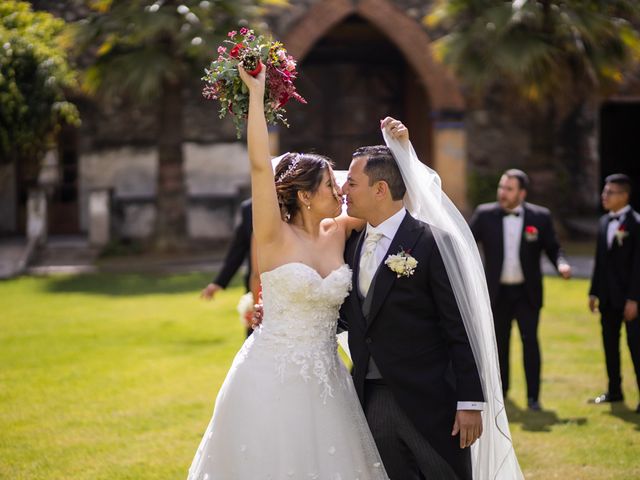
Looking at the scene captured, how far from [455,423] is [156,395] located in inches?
186

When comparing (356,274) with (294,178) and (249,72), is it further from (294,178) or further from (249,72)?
(249,72)

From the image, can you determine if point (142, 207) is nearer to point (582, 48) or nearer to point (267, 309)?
point (582, 48)

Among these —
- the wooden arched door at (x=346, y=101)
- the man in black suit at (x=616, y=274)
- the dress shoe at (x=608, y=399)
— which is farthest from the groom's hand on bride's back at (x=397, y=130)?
the wooden arched door at (x=346, y=101)

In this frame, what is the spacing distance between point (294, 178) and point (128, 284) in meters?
12.0

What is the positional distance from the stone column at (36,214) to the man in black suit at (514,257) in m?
13.5

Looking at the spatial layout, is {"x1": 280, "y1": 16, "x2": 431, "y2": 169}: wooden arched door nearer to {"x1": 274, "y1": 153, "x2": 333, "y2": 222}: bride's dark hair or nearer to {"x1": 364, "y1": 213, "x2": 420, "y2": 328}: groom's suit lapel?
{"x1": 274, "y1": 153, "x2": 333, "y2": 222}: bride's dark hair

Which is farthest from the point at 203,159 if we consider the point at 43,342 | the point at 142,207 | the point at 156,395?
the point at 156,395

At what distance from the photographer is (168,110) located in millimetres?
18938

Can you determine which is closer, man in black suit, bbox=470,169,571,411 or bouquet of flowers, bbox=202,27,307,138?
bouquet of flowers, bbox=202,27,307,138

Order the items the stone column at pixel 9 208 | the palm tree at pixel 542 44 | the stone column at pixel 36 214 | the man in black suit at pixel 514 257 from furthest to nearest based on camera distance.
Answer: the stone column at pixel 9 208 → the stone column at pixel 36 214 → the palm tree at pixel 542 44 → the man in black suit at pixel 514 257

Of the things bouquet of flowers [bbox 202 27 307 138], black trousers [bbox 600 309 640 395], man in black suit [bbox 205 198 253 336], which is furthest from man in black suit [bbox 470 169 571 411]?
bouquet of flowers [bbox 202 27 307 138]

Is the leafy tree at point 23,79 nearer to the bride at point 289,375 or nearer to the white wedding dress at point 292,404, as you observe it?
the bride at point 289,375

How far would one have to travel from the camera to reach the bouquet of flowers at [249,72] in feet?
14.5

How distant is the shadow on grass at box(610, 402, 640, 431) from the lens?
7542mm
